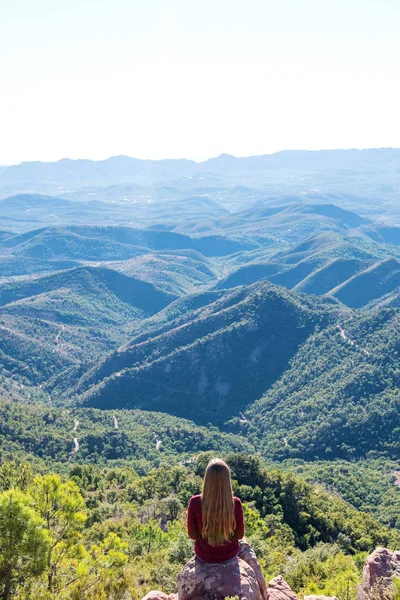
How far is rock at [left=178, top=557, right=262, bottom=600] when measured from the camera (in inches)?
492

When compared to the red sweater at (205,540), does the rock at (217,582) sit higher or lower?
lower

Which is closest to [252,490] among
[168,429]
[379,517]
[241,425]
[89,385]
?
[379,517]

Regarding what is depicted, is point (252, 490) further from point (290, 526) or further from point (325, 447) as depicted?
point (325, 447)

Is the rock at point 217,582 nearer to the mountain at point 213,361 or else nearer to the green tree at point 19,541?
the green tree at point 19,541

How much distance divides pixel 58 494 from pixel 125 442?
103 meters

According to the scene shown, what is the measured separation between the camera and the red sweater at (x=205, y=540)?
504 inches

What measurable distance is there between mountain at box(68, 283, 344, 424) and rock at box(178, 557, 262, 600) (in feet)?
440

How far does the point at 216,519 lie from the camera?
12.3m

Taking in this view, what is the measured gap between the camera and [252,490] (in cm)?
5616

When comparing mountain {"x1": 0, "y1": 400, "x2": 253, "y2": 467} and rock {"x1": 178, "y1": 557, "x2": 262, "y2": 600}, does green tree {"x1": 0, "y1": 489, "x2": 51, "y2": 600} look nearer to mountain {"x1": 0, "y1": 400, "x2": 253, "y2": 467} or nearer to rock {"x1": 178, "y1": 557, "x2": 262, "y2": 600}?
rock {"x1": 178, "y1": 557, "x2": 262, "y2": 600}

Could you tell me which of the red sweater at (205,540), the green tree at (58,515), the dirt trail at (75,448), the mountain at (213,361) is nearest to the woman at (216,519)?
the red sweater at (205,540)

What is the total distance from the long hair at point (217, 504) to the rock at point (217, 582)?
2.70 ft

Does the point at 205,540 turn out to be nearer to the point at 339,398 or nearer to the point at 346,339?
the point at 339,398

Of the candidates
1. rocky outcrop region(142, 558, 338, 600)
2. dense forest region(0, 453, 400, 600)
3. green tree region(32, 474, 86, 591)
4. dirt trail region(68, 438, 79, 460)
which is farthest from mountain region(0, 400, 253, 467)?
rocky outcrop region(142, 558, 338, 600)
